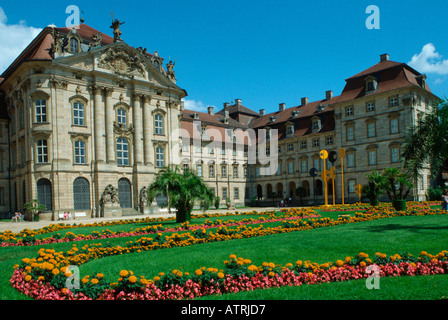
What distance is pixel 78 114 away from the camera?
4288 cm

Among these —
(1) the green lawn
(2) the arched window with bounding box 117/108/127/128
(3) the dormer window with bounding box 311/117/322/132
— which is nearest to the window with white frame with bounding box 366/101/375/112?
(3) the dormer window with bounding box 311/117/322/132

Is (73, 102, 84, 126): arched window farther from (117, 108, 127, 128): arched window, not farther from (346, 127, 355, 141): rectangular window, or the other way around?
(346, 127, 355, 141): rectangular window

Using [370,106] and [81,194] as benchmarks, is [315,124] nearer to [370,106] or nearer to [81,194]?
[370,106]

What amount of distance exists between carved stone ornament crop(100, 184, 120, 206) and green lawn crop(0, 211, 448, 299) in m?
26.7

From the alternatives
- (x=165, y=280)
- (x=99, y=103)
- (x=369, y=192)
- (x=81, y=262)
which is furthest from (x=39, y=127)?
A: (x=165, y=280)

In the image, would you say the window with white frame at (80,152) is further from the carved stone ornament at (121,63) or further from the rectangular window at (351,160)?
the rectangular window at (351,160)

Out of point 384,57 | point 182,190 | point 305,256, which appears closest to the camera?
point 305,256

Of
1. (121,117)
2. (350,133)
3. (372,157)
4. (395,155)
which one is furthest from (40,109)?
(395,155)

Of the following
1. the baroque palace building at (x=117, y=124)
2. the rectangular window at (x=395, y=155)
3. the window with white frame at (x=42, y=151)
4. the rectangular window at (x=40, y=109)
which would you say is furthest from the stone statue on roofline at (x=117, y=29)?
the rectangular window at (x=395, y=155)

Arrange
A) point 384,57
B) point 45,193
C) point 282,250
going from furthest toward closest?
point 384,57
point 45,193
point 282,250

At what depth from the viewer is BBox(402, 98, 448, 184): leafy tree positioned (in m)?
16.7

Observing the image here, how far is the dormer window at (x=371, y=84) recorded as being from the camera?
54.8 m

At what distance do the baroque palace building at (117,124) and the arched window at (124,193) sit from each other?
106 millimetres

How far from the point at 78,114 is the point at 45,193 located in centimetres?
828
